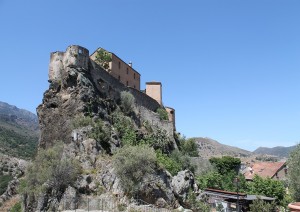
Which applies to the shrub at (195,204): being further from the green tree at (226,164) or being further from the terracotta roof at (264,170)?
the terracotta roof at (264,170)

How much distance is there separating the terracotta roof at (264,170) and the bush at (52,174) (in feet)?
130

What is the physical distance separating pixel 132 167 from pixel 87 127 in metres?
10.1

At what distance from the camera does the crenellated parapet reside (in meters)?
42.8

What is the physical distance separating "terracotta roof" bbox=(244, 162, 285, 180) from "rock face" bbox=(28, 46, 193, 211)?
18.2 m

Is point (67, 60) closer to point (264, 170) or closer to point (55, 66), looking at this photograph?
point (55, 66)

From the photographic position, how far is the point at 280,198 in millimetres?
45406

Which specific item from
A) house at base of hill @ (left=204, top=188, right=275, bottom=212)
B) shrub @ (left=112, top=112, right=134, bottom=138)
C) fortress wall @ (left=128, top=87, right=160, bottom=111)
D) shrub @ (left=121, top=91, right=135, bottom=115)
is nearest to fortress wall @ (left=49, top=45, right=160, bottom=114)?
shrub @ (left=121, top=91, right=135, bottom=115)

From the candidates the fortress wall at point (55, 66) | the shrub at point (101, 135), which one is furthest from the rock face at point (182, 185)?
the fortress wall at point (55, 66)

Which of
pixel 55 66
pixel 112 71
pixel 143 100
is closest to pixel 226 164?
pixel 143 100

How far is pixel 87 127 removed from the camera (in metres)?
37.1

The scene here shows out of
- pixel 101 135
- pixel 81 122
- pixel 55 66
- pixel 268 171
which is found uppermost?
pixel 55 66

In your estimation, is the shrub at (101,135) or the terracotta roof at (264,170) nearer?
the shrub at (101,135)

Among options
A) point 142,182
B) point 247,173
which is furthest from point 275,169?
point 142,182

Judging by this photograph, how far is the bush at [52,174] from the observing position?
1173 inches
